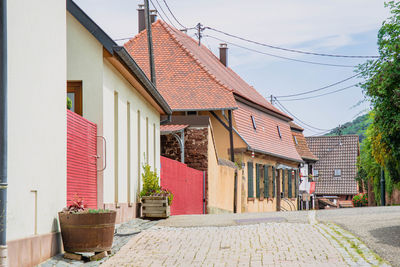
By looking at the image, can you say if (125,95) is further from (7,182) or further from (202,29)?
(202,29)

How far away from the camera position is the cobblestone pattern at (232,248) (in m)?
9.84

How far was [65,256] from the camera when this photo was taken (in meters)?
10.3

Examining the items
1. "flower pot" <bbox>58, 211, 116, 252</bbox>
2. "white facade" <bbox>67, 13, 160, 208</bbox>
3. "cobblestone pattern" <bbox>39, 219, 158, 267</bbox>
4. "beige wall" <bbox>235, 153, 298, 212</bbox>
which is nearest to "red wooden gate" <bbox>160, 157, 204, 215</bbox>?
"white facade" <bbox>67, 13, 160, 208</bbox>

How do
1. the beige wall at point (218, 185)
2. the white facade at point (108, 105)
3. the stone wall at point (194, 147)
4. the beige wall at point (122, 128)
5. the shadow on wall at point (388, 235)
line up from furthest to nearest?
the beige wall at point (218, 185) < the stone wall at point (194, 147) < the beige wall at point (122, 128) < the white facade at point (108, 105) < the shadow on wall at point (388, 235)

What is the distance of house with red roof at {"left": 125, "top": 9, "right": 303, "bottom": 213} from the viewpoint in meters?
26.8

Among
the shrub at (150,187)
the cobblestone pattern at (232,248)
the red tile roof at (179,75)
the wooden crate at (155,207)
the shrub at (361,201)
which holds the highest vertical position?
the red tile roof at (179,75)

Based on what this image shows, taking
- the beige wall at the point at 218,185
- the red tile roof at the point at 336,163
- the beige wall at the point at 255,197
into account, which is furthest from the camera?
the red tile roof at the point at 336,163

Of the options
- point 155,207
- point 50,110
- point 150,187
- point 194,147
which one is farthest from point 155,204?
point 194,147

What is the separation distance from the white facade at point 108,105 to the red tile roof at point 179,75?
1326cm

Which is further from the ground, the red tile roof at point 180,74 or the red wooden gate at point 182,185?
the red tile roof at point 180,74

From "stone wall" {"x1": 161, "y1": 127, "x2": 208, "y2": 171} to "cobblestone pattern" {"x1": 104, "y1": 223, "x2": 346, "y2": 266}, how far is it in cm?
1218

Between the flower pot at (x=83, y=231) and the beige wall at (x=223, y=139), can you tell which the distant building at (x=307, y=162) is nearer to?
the beige wall at (x=223, y=139)

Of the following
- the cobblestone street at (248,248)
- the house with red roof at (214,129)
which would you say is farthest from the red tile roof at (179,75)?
the cobblestone street at (248,248)

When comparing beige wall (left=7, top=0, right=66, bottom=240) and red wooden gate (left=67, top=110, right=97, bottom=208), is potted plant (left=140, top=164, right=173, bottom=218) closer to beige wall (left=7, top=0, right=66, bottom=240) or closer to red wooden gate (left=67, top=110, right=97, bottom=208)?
red wooden gate (left=67, top=110, right=97, bottom=208)
